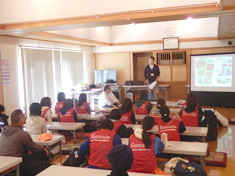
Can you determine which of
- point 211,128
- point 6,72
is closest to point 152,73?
point 211,128

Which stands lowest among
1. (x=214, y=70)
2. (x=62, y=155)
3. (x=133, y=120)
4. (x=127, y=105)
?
(x=62, y=155)

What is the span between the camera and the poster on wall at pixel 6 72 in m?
6.78

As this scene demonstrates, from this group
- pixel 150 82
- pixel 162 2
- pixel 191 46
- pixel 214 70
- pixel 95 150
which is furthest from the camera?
pixel 191 46

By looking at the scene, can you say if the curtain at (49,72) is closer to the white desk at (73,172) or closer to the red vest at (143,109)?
the red vest at (143,109)

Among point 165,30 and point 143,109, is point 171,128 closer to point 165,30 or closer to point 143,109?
point 143,109

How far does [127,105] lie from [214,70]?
5.08 metres

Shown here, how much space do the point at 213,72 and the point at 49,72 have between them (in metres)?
5.72

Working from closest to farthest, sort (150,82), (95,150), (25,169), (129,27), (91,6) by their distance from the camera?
1. (95,150)
2. (25,169)
3. (91,6)
4. (150,82)
5. (129,27)

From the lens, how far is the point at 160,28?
10.5 m

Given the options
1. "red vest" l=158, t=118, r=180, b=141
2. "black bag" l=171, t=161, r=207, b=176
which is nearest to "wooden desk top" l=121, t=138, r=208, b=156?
"black bag" l=171, t=161, r=207, b=176

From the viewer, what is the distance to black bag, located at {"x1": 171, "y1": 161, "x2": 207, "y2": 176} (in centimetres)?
284

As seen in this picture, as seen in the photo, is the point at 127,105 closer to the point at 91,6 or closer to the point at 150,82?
the point at 91,6

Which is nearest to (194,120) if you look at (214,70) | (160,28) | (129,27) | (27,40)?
(214,70)

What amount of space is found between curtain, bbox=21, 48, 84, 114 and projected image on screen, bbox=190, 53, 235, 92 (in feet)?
15.1
